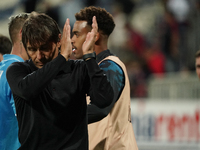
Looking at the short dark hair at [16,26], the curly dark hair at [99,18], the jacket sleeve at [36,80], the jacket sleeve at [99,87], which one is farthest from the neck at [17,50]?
the jacket sleeve at [99,87]

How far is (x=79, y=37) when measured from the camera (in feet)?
10.3

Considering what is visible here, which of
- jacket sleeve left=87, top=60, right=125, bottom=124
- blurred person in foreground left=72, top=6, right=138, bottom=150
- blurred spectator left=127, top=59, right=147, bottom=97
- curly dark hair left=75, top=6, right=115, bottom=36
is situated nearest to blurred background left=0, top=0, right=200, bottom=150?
blurred spectator left=127, top=59, right=147, bottom=97

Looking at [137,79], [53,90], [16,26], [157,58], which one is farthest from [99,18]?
[157,58]

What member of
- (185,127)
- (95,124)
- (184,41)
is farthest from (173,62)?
(95,124)

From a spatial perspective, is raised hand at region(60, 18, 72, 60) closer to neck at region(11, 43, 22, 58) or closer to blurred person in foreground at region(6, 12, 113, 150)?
blurred person in foreground at region(6, 12, 113, 150)

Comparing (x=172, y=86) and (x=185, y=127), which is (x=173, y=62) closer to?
(x=172, y=86)

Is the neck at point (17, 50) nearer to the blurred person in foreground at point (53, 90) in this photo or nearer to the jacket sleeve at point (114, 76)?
the jacket sleeve at point (114, 76)

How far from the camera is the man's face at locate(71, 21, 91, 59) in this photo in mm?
3131

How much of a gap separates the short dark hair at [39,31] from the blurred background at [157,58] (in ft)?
22.9

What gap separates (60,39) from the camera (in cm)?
215

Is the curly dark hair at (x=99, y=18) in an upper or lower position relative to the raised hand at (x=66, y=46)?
lower

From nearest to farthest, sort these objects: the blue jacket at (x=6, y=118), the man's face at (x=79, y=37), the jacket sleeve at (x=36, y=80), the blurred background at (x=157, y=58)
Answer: the jacket sleeve at (x=36, y=80) → the blue jacket at (x=6, y=118) → the man's face at (x=79, y=37) → the blurred background at (x=157, y=58)

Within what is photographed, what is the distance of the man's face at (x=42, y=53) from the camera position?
2041 mm

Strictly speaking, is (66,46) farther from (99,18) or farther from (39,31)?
(99,18)
